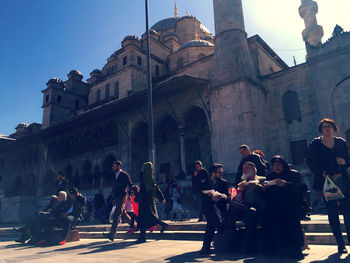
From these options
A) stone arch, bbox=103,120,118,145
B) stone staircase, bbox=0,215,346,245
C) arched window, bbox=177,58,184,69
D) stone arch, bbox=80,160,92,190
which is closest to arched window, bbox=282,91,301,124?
stone staircase, bbox=0,215,346,245

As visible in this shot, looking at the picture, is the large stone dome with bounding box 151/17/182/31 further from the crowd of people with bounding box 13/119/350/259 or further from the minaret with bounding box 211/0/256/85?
the crowd of people with bounding box 13/119/350/259

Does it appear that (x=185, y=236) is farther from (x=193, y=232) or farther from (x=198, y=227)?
(x=198, y=227)

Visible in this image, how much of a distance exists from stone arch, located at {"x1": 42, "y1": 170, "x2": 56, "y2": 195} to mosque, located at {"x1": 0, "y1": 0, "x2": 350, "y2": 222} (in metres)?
0.11

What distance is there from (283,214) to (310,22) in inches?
686

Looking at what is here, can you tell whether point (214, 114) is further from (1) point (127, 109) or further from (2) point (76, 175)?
(2) point (76, 175)

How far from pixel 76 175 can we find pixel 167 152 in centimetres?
844

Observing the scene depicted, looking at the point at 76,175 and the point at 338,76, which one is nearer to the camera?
the point at 338,76

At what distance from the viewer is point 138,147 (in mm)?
19609

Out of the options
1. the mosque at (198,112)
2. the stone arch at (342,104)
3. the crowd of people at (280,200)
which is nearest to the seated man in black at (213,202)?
the crowd of people at (280,200)

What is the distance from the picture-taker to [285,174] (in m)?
3.54

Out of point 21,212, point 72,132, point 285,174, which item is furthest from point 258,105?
point 21,212

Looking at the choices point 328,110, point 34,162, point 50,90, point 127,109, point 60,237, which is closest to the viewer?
point 60,237

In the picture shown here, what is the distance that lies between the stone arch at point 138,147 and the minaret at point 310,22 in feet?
40.0

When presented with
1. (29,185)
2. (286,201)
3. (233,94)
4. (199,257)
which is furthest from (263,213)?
(29,185)
